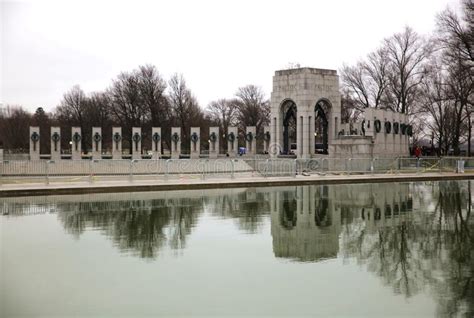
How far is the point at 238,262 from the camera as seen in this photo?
329 inches

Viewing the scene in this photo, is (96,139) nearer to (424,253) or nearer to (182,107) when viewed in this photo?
(182,107)

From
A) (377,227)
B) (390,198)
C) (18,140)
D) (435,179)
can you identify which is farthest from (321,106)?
(18,140)

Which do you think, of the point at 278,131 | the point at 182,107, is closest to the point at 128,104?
the point at 182,107

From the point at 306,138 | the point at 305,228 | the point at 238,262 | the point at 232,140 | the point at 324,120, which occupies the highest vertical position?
the point at 324,120

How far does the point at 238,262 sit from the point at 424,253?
3.27 m

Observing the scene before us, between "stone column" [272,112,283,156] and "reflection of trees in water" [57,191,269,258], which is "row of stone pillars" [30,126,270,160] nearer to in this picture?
"stone column" [272,112,283,156]

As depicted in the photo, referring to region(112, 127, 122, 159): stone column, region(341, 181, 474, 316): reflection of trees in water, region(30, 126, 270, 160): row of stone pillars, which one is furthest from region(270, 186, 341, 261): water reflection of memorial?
region(112, 127, 122, 159): stone column

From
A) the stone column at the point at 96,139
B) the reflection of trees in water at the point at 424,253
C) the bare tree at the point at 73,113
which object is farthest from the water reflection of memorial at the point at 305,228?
the bare tree at the point at 73,113

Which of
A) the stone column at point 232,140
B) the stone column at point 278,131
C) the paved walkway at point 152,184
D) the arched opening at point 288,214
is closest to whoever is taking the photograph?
the arched opening at point 288,214

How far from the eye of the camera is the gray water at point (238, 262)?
6195mm

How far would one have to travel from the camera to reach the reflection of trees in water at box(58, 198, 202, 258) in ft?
32.4

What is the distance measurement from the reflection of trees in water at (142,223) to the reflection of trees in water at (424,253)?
3.52 meters

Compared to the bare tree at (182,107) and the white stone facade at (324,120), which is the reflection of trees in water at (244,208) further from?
the bare tree at (182,107)

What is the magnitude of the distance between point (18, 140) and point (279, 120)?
4831 centimetres
